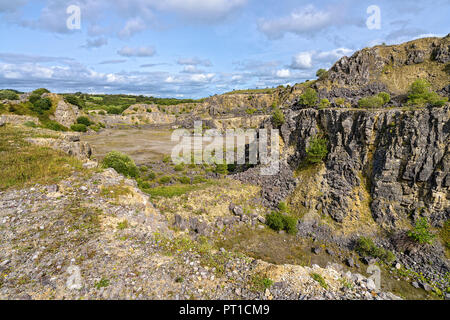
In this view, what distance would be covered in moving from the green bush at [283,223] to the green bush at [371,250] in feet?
17.3

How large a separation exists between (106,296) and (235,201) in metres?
15.9

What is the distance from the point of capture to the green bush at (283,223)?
20188mm

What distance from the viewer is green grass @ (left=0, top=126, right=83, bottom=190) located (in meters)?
14.4

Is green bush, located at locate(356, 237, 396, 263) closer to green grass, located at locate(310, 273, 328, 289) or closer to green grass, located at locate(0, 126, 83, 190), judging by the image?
green grass, located at locate(310, 273, 328, 289)

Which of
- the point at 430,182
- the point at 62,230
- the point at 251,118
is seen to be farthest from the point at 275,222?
the point at 251,118

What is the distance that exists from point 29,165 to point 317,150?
25731 mm

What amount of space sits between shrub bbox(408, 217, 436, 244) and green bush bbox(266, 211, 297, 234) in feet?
29.3

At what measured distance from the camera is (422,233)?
16656 millimetres

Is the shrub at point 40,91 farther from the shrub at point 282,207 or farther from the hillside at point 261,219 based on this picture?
the shrub at point 282,207

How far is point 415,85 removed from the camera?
27703 millimetres

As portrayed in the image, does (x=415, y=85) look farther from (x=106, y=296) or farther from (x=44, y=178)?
(x=44, y=178)

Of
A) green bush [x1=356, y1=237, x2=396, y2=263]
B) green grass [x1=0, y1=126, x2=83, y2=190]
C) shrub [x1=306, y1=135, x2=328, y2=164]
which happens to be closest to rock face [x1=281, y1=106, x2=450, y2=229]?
shrub [x1=306, y1=135, x2=328, y2=164]
